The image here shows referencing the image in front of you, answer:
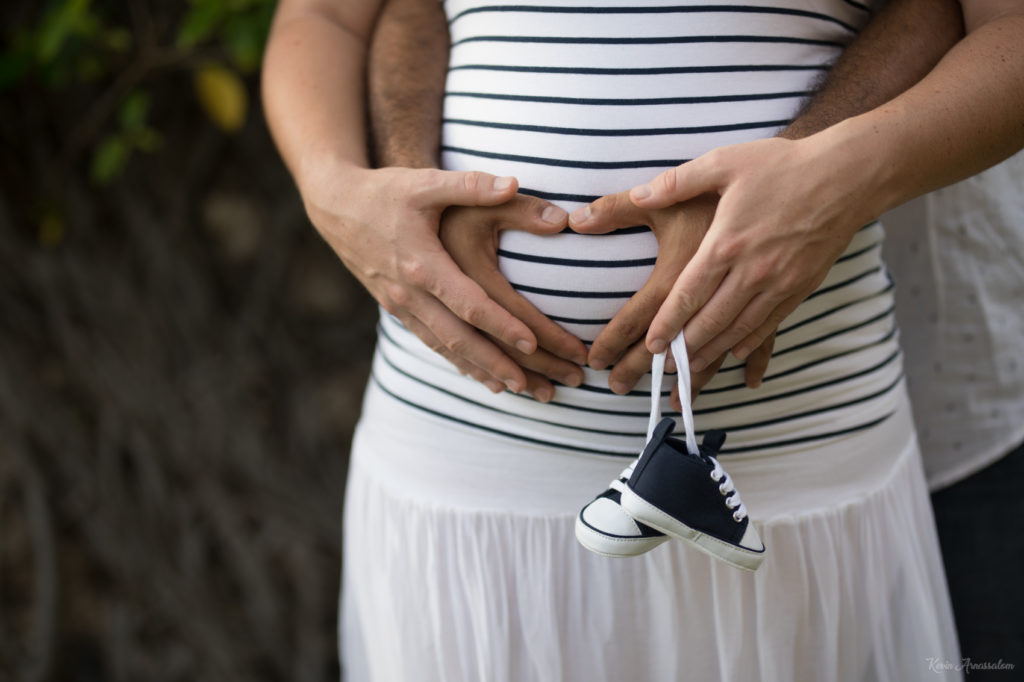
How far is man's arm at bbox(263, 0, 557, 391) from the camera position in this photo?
72 centimetres

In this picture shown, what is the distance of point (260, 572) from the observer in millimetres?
1914

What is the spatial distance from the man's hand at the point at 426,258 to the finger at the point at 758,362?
0.21 meters

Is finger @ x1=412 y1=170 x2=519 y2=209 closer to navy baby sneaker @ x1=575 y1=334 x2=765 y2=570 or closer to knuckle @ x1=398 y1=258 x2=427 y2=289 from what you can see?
knuckle @ x1=398 y1=258 x2=427 y2=289

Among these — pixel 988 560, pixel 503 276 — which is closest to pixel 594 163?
pixel 503 276

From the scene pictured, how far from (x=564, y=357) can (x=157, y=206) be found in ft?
4.75

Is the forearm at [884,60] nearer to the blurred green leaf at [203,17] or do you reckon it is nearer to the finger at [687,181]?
the finger at [687,181]

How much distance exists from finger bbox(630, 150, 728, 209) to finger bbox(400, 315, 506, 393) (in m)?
0.23

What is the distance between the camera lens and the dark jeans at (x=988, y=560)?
1065 millimetres

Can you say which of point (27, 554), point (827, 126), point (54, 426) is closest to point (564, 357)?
point (827, 126)

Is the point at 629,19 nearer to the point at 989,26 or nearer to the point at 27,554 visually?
the point at 989,26

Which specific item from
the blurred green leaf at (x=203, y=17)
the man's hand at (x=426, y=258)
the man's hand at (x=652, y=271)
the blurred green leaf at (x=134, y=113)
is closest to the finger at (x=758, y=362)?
the man's hand at (x=652, y=271)

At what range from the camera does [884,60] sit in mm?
758

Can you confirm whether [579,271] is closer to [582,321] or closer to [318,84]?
[582,321]

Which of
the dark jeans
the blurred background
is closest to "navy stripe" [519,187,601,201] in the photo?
the dark jeans
